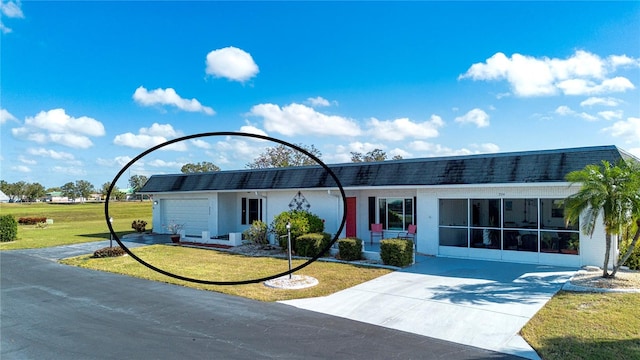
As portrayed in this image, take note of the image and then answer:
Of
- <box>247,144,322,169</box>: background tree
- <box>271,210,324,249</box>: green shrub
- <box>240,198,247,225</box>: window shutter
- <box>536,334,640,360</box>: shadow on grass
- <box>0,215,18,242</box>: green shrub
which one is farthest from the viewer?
<box>247,144,322,169</box>: background tree

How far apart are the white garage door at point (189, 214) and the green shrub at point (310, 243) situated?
8.76 m

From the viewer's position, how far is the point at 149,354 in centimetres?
649

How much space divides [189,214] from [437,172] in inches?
585

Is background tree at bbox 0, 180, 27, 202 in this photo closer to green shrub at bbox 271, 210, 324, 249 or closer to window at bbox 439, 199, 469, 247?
green shrub at bbox 271, 210, 324, 249

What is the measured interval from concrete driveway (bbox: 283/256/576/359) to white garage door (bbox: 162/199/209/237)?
1360 centimetres

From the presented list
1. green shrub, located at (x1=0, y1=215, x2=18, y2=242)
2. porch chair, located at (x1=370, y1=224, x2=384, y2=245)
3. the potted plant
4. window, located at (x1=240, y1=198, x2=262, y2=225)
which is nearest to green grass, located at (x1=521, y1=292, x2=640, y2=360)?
porch chair, located at (x1=370, y1=224, x2=384, y2=245)

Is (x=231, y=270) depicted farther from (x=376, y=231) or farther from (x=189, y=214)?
(x=189, y=214)

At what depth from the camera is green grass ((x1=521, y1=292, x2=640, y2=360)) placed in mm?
6230

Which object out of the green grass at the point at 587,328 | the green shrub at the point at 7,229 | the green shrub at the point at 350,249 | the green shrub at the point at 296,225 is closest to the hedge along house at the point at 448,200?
the green shrub at the point at 296,225

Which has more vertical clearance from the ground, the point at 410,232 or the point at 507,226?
the point at 507,226

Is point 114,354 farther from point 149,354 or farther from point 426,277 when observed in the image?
point 426,277

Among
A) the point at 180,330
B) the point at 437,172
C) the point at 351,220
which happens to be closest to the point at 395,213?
the point at 351,220

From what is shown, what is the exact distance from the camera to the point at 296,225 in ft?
53.2

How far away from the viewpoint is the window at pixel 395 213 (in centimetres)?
1745
